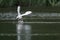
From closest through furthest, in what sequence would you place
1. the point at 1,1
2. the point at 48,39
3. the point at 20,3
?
1. the point at 48,39
2. the point at 1,1
3. the point at 20,3

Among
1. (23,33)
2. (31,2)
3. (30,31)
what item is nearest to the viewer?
(23,33)

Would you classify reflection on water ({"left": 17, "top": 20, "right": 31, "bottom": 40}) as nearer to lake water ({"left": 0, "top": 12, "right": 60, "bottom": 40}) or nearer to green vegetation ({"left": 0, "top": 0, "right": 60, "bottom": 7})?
lake water ({"left": 0, "top": 12, "right": 60, "bottom": 40})

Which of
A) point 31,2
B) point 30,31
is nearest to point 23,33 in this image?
point 30,31

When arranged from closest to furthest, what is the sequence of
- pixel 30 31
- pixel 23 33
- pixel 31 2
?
1. pixel 23 33
2. pixel 30 31
3. pixel 31 2

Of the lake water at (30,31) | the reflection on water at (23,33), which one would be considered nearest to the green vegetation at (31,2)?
the lake water at (30,31)

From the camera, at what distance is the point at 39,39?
14.2 m

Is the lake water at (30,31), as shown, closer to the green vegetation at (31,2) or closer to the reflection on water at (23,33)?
the reflection on water at (23,33)

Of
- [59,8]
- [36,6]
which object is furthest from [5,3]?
[59,8]

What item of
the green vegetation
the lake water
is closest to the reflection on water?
the lake water

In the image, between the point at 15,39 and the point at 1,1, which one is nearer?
the point at 15,39

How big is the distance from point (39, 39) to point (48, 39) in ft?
1.22

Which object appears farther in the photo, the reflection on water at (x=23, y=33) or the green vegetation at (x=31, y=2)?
the green vegetation at (x=31, y=2)

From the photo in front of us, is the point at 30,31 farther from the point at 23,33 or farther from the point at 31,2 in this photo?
the point at 31,2

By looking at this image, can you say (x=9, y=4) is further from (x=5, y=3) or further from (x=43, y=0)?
(x=43, y=0)
